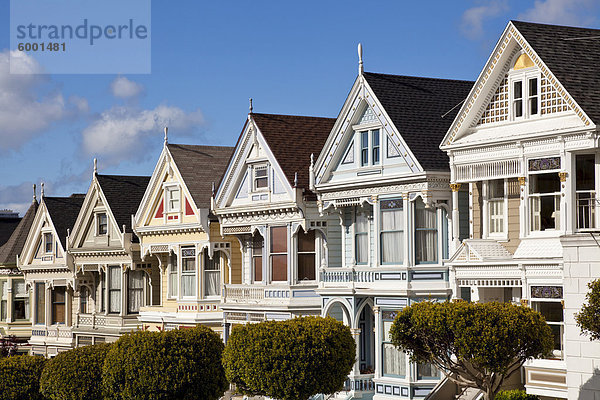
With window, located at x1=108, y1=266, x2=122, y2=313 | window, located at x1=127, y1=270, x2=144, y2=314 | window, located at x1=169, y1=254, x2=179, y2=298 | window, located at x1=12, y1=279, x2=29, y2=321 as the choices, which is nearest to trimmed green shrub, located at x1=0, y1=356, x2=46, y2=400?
window, located at x1=169, y1=254, x2=179, y2=298

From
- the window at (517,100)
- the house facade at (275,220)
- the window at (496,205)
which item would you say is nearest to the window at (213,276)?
the house facade at (275,220)

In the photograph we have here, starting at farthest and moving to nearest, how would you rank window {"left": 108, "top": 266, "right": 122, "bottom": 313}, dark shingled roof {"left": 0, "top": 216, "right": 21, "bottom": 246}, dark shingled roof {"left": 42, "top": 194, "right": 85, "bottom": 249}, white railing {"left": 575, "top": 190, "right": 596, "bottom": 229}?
dark shingled roof {"left": 0, "top": 216, "right": 21, "bottom": 246} < dark shingled roof {"left": 42, "top": 194, "right": 85, "bottom": 249} < window {"left": 108, "top": 266, "right": 122, "bottom": 313} < white railing {"left": 575, "top": 190, "right": 596, "bottom": 229}

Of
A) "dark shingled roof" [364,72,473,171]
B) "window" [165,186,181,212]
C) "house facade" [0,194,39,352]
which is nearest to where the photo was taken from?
"dark shingled roof" [364,72,473,171]

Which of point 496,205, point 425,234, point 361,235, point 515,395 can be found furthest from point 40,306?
point 515,395

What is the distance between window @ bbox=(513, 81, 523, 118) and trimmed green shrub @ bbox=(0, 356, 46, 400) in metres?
21.9

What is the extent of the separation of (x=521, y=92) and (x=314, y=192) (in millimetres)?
10533

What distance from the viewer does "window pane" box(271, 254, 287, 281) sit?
43094 mm

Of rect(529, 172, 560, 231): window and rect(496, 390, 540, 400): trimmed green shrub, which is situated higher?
rect(529, 172, 560, 231): window

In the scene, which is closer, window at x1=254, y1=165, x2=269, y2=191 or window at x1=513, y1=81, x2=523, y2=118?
window at x1=513, y1=81, x2=523, y2=118

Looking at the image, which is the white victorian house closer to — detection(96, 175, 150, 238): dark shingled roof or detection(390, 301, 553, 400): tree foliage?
detection(390, 301, 553, 400): tree foliage

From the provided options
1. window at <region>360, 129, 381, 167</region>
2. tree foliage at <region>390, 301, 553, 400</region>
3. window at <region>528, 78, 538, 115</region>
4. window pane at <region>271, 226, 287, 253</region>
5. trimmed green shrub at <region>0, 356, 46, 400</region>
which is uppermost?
window at <region>528, 78, 538, 115</region>

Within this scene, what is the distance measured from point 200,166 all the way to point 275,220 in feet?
26.7

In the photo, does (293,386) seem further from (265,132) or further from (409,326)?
(265,132)

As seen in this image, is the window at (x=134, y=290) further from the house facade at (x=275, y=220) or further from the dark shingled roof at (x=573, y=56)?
the dark shingled roof at (x=573, y=56)
